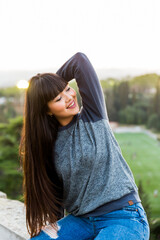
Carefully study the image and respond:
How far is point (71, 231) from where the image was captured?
1.43 metres

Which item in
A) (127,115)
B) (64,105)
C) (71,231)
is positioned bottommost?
(127,115)

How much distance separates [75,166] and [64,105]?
282mm

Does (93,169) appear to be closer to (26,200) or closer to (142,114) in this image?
(26,200)

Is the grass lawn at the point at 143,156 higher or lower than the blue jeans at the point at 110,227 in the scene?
lower

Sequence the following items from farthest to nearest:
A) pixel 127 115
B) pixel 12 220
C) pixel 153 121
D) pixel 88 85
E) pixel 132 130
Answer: pixel 132 130
pixel 153 121
pixel 127 115
pixel 12 220
pixel 88 85

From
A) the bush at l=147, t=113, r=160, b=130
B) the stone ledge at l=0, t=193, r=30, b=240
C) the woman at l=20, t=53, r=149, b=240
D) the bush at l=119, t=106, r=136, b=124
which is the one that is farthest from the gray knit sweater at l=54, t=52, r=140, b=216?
the bush at l=147, t=113, r=160, b=130

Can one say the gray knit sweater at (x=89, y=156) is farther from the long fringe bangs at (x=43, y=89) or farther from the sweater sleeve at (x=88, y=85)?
the long fringe bangs at (x=43, y=89)

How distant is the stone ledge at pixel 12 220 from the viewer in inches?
66.7

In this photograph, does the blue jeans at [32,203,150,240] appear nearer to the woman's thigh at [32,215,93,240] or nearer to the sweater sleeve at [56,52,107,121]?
the woman's thigh at [32,215,93,240]

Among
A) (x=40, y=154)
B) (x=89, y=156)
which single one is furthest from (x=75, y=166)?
(x=40, y=154)

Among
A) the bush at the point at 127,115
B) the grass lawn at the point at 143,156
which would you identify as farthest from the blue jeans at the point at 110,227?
the grass lawn at the point at 143,156

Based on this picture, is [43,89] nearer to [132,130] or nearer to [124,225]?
[124,225]

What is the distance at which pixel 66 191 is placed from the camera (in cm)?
142

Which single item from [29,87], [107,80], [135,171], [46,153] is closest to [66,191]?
[46,153]
